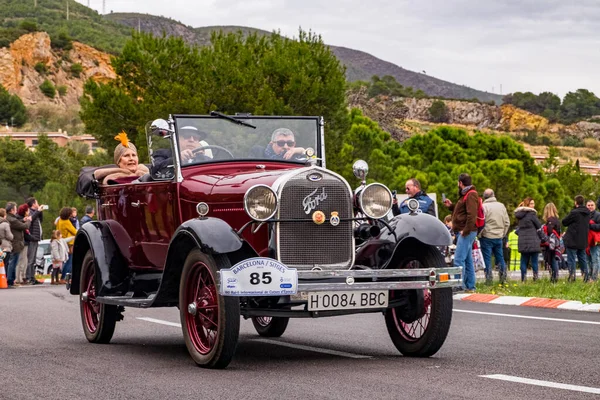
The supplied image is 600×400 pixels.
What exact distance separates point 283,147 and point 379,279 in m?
2.02

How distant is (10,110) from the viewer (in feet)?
502

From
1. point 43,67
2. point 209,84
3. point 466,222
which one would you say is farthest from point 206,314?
point 43,67

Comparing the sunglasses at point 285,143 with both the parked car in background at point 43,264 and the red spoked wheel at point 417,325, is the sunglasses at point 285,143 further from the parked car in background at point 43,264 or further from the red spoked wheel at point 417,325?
the parked car in background at point 43,264

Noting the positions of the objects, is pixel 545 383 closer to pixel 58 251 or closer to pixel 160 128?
pixel 160 128

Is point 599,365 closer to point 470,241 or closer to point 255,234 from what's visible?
point 255,234

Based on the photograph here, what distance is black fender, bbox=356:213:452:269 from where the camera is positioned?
859cm

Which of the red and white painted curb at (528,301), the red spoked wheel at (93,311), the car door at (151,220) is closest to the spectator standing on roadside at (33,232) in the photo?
the red and white painted curb at (528,301)

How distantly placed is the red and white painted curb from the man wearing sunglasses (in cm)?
608

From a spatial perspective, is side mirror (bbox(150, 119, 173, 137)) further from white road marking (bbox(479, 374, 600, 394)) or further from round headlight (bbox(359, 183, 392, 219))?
white road marking (bbox(479, 374, 600, 394))

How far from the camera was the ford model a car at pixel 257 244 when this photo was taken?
788 centimetres

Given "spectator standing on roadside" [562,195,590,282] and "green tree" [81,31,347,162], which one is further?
"green tree" [81,31,347,162]

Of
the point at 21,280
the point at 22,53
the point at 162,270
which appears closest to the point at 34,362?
the point at 162,270

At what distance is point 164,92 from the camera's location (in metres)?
47.3

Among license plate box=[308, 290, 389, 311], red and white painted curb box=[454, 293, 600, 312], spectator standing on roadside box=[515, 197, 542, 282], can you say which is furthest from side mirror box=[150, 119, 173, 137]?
spectator standing on roadside box=[515, 197, 542, 282]
